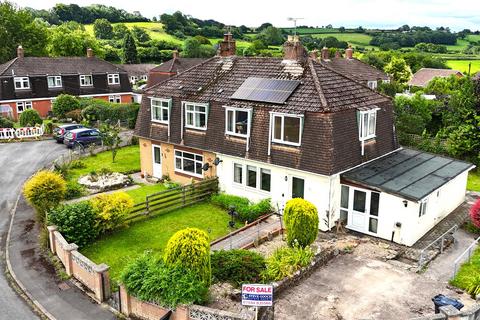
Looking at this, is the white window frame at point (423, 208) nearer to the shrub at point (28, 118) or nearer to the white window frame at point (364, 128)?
the white window frame at point (364, 128)

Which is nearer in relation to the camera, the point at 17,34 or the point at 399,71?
the point at 17,34

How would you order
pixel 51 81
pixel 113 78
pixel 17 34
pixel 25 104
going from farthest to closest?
1. pixel 17 34
2. pixel 113 78
3. pixel 51 81
4. pixel 25 104

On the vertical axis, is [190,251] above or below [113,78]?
below

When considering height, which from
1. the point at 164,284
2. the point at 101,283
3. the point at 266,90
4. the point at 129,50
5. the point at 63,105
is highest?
the point at 129,50

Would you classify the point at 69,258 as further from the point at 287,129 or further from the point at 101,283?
the point at 287,129

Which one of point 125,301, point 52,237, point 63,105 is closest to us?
point 125,301

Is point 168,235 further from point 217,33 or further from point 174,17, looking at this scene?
point 174,17

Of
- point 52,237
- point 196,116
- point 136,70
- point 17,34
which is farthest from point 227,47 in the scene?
point 17,34

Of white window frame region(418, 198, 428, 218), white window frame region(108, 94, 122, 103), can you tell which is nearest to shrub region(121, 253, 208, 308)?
white window frame region(418, 198, 428, 218)

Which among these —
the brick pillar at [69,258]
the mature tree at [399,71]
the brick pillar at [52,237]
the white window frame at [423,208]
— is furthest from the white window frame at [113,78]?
the mature tree at [399,71]
